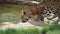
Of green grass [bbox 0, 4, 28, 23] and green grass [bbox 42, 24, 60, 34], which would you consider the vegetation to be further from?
green grass [bbox 0, 4, 28, 23]

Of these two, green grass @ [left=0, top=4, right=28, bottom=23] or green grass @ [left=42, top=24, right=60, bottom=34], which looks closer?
green grass @ [left=42, top=24, right=60, bottom=34]

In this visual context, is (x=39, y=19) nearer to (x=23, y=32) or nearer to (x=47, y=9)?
(x=47, y=9)

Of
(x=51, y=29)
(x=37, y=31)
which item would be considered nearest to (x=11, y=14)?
(x=51, y=29)

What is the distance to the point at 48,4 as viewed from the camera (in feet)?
25.9

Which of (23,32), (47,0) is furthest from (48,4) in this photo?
(23,32)

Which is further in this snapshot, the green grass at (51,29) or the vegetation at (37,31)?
the green grass at (51,29)

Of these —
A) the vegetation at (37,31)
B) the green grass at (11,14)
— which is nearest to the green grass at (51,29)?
the vegetation at (37,31)

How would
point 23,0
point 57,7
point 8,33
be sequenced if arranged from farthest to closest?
point 23,0 → point 57,7 → point 8,33

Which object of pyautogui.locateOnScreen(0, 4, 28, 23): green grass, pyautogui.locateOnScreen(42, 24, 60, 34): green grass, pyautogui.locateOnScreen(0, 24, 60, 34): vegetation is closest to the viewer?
pyautogui.locateOnScreen(0, 24, 60, 34): vegetation

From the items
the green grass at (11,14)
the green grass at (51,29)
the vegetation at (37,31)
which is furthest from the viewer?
the green grass at (11,14)

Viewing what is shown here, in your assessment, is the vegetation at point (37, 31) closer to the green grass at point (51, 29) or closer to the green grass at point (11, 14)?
the green grass at point (51, 29)

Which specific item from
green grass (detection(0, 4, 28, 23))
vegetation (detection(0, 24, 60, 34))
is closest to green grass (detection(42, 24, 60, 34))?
vegetation (detection(0, 24, 60, 34))

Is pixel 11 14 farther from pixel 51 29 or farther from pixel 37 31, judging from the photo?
pixel 37 31

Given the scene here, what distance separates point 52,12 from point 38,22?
61 cm
